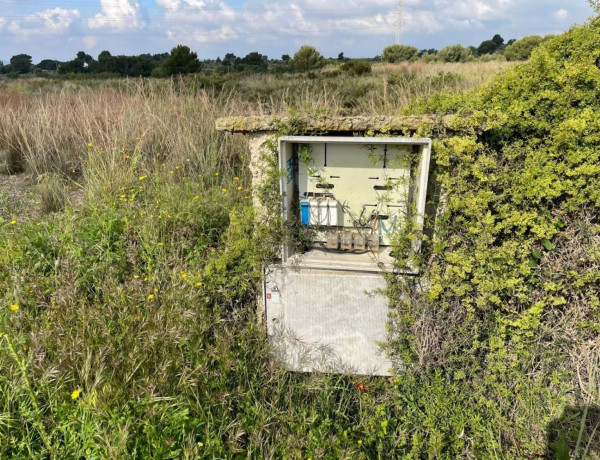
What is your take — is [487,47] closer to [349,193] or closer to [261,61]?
[261,61]

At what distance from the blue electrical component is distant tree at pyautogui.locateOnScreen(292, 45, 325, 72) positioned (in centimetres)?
2817

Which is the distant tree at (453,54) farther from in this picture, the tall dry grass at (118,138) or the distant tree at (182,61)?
the tall dry grass at (118,138)

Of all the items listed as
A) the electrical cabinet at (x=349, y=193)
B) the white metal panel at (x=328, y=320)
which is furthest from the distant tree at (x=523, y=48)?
the white metal panel at (x=328, y=320)

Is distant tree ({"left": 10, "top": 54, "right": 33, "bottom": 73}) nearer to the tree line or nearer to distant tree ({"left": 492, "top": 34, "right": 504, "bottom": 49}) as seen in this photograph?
the tree line

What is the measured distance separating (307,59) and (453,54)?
43.6 feet

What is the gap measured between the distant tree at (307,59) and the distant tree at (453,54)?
10.7 m

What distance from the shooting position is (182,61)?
21.9 m

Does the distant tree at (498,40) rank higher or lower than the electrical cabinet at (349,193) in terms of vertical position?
higher

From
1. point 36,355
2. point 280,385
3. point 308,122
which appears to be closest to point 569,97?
point 308,122

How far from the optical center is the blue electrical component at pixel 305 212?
11.3 ft

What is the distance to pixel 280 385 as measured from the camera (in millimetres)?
2992

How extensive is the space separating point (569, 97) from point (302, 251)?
7.57 ft

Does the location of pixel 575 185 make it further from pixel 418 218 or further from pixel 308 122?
pixel 308 122

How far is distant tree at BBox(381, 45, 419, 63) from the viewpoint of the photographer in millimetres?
34000
